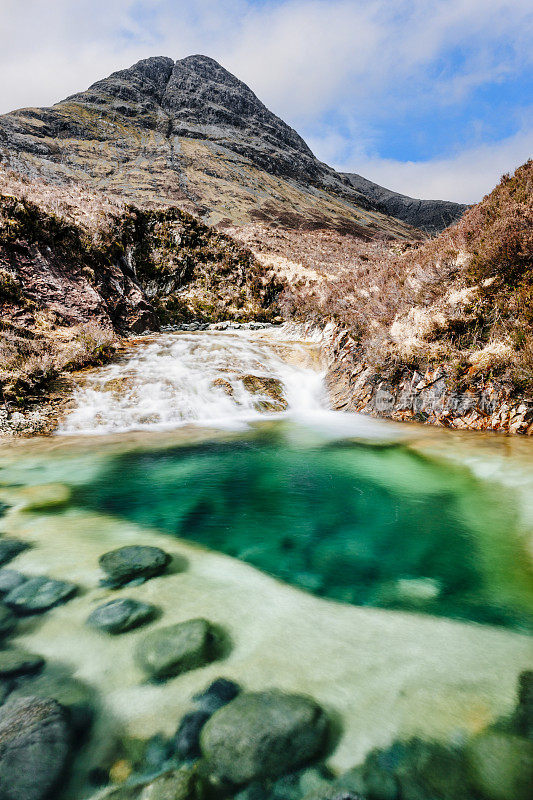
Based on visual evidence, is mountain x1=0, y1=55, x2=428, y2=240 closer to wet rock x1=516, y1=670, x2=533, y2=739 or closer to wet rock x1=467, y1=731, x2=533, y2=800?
wet rock x1=516, y1=670, x2=533, y2=739

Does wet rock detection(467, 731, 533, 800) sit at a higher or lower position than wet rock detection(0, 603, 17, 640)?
higher

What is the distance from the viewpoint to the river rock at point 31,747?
6.05 ft

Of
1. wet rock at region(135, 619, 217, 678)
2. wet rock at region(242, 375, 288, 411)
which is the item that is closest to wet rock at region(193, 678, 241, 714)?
wet rock at region(135, 619, 217, 678)

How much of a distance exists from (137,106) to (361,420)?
492 ft

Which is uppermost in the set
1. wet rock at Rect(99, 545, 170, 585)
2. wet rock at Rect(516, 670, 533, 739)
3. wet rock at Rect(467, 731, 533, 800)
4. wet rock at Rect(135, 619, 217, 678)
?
wet rock at Rect(516, 670, 533, 739)

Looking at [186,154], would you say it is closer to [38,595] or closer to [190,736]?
[38,595]

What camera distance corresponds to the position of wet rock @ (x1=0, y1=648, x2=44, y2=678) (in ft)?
8.49

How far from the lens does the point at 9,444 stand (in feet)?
26.1

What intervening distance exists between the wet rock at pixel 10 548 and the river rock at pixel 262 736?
3.00 meters

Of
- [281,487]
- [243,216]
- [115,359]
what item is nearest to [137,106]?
[243,216]

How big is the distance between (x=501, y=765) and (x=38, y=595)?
12.3ft

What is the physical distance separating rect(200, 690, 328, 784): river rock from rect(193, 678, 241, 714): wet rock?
5 cm

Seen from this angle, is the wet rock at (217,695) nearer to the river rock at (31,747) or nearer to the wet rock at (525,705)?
the river rock at (31,747)

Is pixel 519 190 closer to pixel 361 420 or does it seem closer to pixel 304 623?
pixel 361 420
